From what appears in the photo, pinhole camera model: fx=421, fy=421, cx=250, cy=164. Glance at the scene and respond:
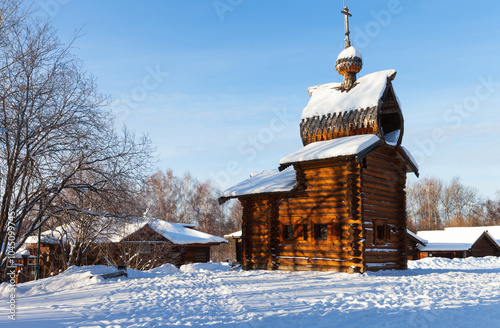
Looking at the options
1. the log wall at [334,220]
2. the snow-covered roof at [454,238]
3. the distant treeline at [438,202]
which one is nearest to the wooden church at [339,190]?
the log wall at [334,220]

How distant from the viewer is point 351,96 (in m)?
19.8

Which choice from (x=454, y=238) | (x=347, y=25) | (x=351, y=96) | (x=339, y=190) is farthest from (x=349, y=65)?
(x=454, y=238)

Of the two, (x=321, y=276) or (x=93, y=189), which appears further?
(x=321, y=276)

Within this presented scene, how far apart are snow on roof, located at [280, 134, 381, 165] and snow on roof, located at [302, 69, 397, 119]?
1789 millimetres

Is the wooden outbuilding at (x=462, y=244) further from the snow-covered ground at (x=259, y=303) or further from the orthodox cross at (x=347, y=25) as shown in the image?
the snow-covered ground at (x=259, y=303)

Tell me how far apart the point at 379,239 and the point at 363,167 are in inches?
140

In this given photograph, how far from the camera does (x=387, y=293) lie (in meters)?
11.0

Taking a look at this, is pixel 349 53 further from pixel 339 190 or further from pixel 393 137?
pixel 339 190

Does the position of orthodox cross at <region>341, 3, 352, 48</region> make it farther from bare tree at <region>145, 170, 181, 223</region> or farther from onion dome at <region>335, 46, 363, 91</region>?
bare tree at <region>145, 170, 181, 223</region>

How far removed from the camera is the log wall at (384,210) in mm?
17281

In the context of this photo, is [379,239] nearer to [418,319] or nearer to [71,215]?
[418,319]

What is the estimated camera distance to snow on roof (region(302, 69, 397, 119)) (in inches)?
743

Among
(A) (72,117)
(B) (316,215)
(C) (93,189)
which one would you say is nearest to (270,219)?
(B) (316,215)

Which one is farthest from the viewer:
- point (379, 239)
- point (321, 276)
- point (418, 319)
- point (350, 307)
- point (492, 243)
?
point (492, 243)
